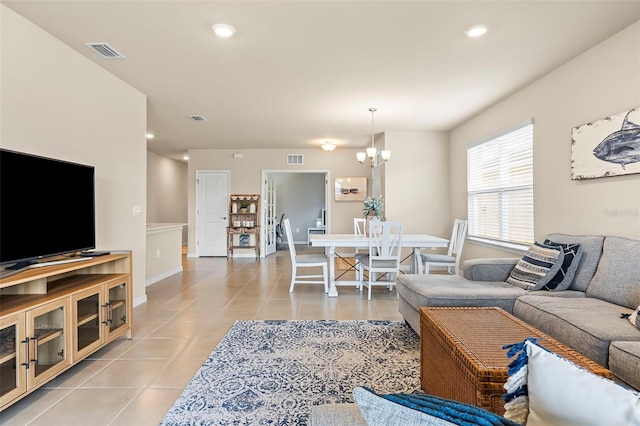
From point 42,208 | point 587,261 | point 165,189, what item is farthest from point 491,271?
point 165,189

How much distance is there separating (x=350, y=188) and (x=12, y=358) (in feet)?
21.8

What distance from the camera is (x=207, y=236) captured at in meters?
7.90

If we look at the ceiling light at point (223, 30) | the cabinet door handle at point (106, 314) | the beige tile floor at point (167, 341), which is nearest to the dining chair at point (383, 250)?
the beige tile floor at point (167, 341)

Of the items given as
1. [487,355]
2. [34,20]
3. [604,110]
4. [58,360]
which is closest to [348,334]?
[487,355]

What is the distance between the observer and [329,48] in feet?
9.54

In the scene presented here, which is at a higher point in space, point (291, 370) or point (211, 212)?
point (211, 212)

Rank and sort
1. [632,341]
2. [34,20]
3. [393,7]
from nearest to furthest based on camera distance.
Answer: [632,341]
[393,7]
[34,20]

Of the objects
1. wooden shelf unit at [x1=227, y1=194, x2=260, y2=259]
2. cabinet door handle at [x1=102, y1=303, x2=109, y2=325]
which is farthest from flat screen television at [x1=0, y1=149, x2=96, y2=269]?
wooden shelf unit at [x1=227, y1=194, x2=260, y2=259]

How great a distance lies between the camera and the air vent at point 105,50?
9.28ft

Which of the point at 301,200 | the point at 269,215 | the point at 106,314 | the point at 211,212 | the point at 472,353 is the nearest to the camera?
the point at 472,353

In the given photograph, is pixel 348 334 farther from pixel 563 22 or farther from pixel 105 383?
pixel 563 22

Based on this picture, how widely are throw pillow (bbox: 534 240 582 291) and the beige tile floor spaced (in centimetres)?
145

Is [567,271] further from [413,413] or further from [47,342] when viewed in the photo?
[47,342]

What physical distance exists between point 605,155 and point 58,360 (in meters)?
4.39
